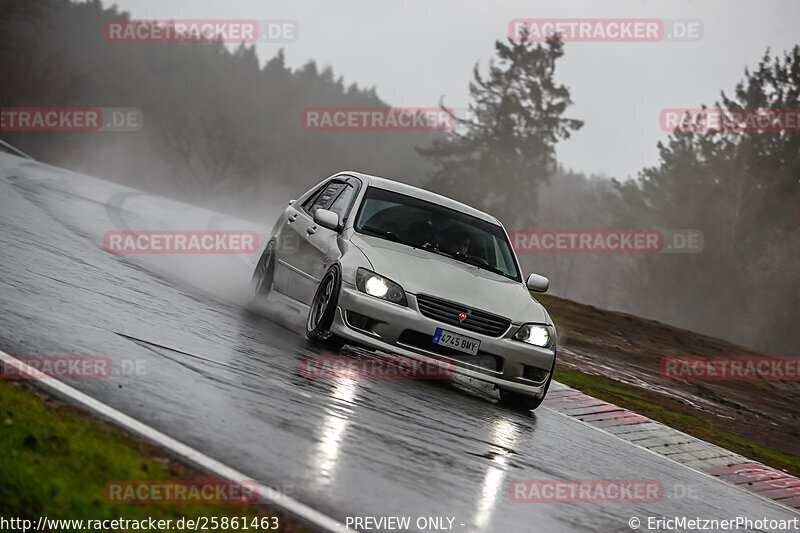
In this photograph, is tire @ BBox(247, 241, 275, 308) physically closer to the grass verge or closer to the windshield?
the windshield

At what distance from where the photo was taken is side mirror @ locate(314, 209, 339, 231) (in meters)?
9.11

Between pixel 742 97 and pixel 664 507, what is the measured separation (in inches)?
2336

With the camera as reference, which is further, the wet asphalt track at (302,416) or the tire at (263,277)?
the tire at (263,277)

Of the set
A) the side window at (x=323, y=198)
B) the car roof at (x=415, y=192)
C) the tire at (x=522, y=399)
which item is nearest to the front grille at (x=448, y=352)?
the tire at (x=522, y=399)

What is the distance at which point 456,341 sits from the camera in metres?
8.20

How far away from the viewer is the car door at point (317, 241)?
29.9 feet

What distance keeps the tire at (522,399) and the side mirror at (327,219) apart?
7.18 ft

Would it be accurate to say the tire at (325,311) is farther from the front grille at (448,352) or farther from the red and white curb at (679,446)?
the red and white curb at (679,446)

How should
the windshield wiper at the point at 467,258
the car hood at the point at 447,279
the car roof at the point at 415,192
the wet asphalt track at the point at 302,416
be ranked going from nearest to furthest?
1. the wet asphalt track at the point at 302,416
2. the car hood at the point at 447,279
3. the windshield wiper at the point at 467,258
4. the car roof at the point at 415,192

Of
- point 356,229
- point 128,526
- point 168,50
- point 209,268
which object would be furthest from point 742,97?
point 168,50

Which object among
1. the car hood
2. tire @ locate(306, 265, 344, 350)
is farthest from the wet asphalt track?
the car hood

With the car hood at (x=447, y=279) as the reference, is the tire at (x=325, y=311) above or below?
below

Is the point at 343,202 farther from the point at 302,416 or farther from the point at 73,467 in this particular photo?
the point at 73,467

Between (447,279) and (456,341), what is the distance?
66 cm
